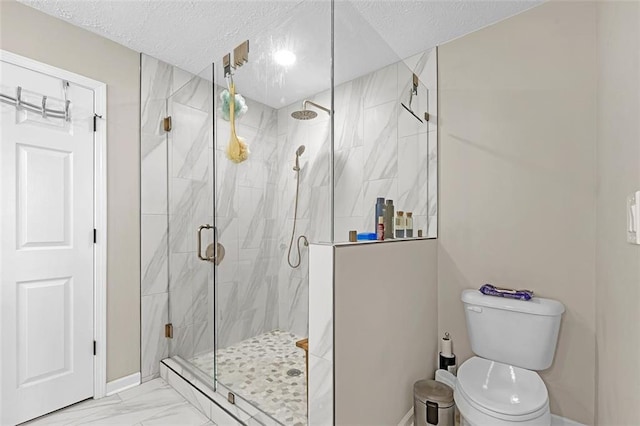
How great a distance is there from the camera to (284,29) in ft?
5.22

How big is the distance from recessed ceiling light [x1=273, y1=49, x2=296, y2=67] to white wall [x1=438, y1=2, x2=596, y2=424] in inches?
47.2

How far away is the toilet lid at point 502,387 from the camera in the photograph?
1.45 meters

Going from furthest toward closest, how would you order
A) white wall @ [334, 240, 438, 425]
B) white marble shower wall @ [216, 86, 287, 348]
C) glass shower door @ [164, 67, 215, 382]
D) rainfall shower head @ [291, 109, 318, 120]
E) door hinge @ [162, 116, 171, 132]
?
door hinge @ [162, 116, 171, 132]
glass shower door @ [164, 67, 215, 382]
white marble shower wall @ [216, 86, 287, 348]
rainfall shower head @ [291, 109, 318, 120]
white wall @ [334, 240, 438, 425]

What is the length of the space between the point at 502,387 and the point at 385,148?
1430 mm

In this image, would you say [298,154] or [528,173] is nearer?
[298,154]

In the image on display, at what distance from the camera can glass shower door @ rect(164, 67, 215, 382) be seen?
2088 millimetres

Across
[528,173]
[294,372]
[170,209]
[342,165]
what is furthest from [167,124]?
[528,173]

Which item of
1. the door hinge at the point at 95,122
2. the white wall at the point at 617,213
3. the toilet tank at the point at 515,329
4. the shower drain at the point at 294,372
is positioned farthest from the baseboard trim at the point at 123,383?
the white wall at the point at 617,213

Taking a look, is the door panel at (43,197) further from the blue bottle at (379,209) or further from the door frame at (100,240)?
the blue bottle at (379,209)

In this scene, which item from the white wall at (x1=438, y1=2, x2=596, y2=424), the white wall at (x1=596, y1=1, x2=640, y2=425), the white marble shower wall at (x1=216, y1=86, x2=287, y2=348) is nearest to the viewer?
the white wall at (x1=596, y1=1, x2=640, y2=425)

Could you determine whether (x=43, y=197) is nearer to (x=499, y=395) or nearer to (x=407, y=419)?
(x=407, y=419)

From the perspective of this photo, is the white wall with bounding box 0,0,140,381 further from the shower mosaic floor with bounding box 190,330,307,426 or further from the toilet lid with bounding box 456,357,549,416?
the toilet lid with bounding box 456,357,549,416

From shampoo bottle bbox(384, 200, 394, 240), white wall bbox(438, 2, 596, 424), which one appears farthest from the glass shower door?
white wall bbox(438, 2, 596, 424)

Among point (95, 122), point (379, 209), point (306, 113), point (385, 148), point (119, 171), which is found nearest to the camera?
point (306, 113)
